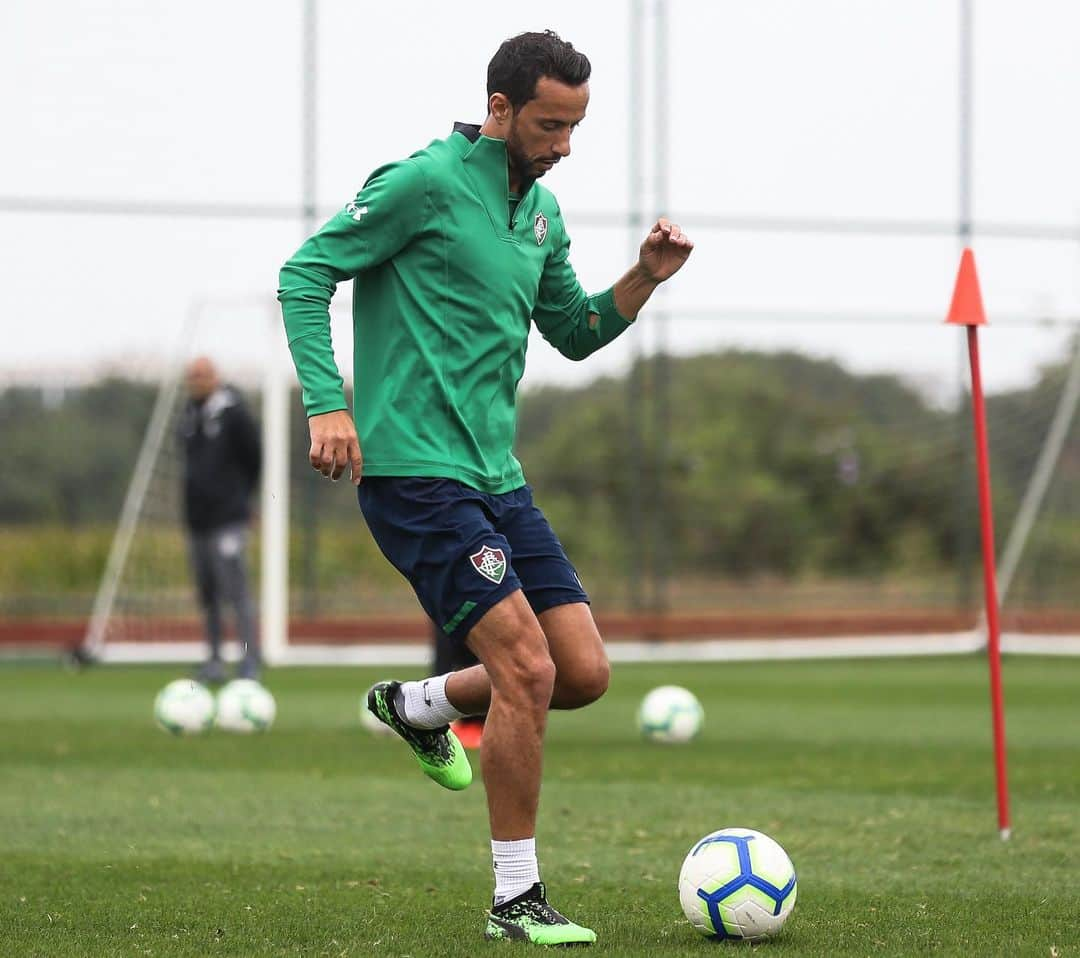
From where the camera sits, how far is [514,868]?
4.42 metres

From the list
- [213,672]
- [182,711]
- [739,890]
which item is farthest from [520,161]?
[213,672]

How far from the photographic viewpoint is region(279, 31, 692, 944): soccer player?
440cm

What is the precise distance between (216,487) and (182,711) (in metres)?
4.43

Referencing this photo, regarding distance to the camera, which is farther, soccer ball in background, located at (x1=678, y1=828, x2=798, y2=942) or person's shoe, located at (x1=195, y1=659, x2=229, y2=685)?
person's shoe, located at (x1=195, y1=659, x2=229, y2=685)

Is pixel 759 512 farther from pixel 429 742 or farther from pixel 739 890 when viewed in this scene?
pixel 739 890

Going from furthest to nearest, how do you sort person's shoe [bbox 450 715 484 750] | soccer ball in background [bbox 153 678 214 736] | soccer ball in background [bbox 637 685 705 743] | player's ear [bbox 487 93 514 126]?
1. soccer ball in background [bbox 153 678 214 736]
2. soccer ball in background [bbox 637 685 705 743]
3. person's shoe [bbox 450 715 484 750]
4. player's ear [bbox 487 93 514 126]

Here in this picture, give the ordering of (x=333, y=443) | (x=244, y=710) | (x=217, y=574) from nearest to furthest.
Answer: (x=333, y=443) < (x=244, y=710) < (x=217, y=574)

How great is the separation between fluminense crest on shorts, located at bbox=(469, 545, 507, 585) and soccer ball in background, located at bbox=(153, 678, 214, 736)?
225 inches

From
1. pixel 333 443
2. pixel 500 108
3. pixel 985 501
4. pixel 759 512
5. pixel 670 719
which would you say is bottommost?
pixel 759 512

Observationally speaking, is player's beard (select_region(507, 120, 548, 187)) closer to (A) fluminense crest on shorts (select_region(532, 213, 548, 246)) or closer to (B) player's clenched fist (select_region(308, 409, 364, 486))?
(A) fluminense crest on shorts (select_region(532, 213, 548, 246))

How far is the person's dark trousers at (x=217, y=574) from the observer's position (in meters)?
13.8

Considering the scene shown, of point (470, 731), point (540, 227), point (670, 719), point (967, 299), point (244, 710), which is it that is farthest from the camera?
point (244, 710)

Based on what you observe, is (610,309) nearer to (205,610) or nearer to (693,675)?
(205,610)

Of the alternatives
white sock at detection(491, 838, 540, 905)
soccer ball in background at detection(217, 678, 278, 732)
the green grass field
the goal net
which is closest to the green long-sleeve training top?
white sock at detection(491, 838, 540, 905)
